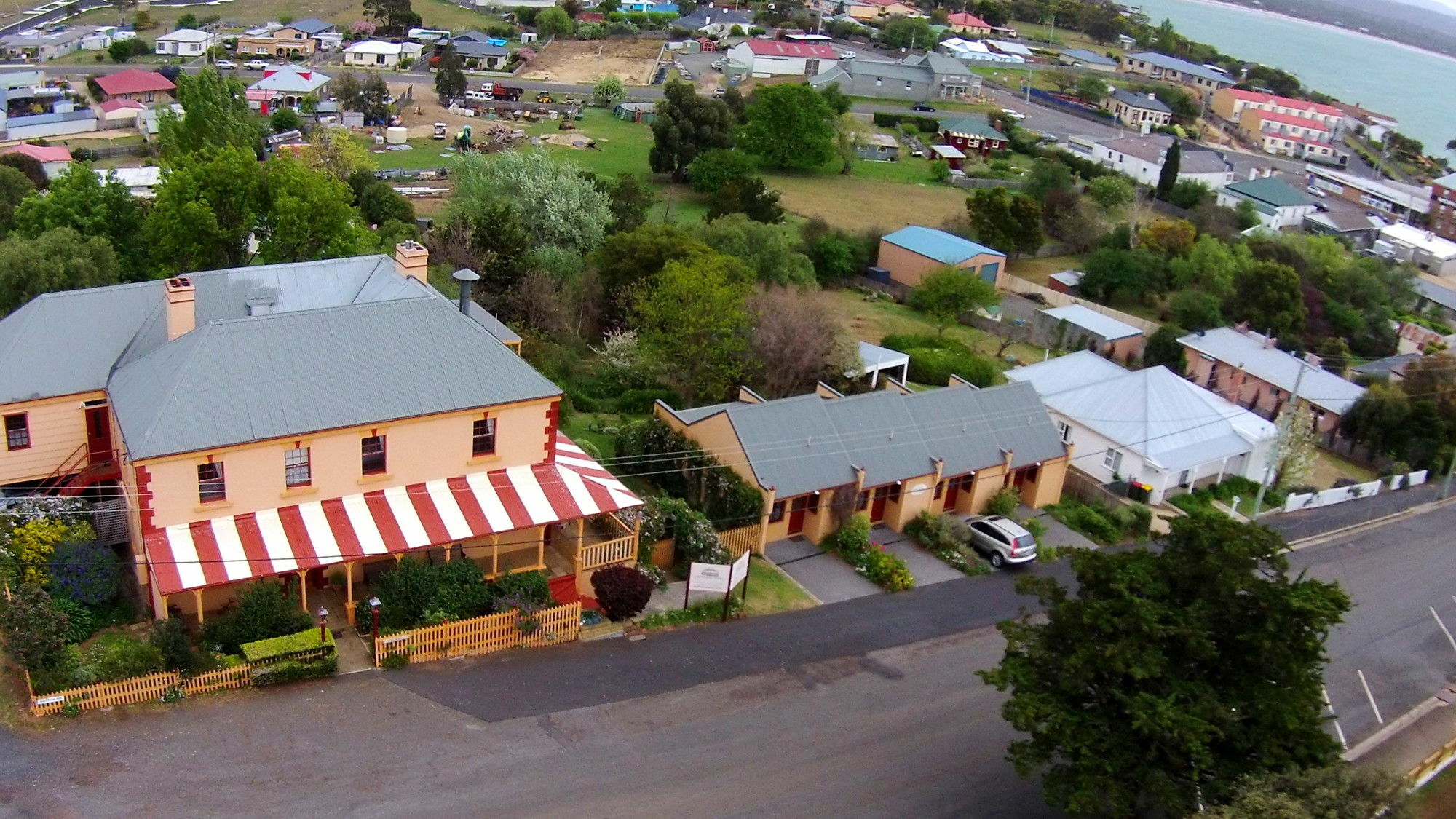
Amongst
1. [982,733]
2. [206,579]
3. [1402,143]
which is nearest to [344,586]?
[206,579]

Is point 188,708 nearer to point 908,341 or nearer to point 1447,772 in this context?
point 1447,772

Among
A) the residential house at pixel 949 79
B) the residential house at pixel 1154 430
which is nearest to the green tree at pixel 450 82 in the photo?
the residential house at pixel 949 79

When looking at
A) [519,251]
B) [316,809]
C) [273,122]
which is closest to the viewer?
[316,809]

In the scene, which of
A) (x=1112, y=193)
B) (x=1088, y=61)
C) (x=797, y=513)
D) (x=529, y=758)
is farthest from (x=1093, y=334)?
(x=1088, y=61)

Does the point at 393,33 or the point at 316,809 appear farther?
the point at 393,33

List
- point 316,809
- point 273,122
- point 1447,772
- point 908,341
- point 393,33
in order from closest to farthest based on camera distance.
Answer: point 316,809 < point 1447,772 < point 908,341 < point 273,122 < point 393,33

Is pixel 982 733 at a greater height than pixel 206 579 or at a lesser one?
lesser

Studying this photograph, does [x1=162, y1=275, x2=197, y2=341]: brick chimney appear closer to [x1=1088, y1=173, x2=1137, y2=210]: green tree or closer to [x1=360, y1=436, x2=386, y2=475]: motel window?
[x1=360, y1=436, x2=386, y2=475]: motel window
